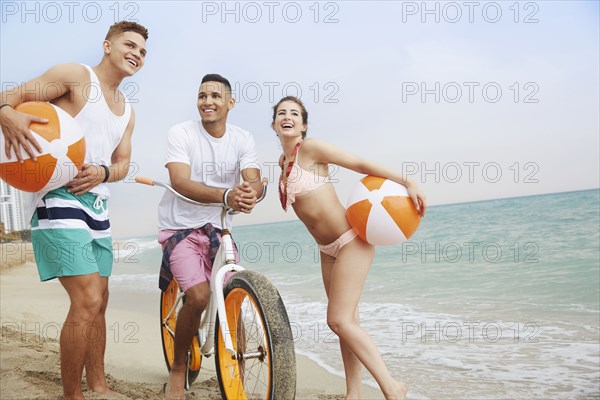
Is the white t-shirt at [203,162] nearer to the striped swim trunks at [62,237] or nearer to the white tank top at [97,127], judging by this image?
the white tank top at [97,127]

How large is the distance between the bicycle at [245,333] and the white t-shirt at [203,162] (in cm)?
26

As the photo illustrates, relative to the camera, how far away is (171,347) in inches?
160

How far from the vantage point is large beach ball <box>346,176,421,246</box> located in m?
2.79

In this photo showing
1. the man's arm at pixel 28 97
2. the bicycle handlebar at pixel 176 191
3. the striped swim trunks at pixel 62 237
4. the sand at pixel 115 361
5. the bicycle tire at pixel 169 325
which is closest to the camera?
the man's arm at pixel 28 97

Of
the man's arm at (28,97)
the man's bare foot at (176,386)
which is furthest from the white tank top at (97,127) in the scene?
the man's bare foot at (176,386)

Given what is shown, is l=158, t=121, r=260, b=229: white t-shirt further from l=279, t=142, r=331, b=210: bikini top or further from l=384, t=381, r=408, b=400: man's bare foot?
l=384, t=381, r=408, b=400: man's bare foot

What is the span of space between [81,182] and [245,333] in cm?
121

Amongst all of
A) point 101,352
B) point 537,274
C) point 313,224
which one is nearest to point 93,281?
point 101,352

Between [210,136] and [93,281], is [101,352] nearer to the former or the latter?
[93,281]

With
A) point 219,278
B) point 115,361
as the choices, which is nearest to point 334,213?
point 219,278

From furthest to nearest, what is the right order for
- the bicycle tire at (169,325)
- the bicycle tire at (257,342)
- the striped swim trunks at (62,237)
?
1. the bicycle tire at (169,325)
2. the striped swim trunks at (62,237)
3. the bicycle tire at (257,342)

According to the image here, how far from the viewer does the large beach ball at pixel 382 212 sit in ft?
9.16

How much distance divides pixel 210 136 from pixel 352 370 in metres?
1.60

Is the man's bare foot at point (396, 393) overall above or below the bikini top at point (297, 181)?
below
